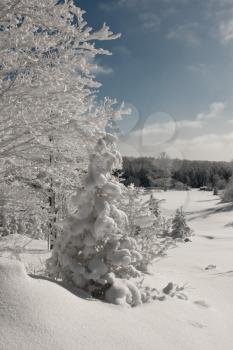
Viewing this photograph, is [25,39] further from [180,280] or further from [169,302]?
[180,280]

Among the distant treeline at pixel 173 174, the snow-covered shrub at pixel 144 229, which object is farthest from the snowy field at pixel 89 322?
the distant treeline at pixel 173 174

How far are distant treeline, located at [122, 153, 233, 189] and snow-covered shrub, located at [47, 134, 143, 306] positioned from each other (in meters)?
89.6

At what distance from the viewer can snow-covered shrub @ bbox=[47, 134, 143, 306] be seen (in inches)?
222

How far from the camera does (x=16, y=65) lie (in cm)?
575

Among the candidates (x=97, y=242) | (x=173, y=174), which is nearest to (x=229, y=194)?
→ (x=173, y=174)

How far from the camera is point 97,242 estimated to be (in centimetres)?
599

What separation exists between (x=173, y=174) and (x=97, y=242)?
102 m

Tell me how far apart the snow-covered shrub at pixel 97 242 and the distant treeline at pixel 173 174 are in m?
89.6

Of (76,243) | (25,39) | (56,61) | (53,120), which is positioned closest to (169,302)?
(76,243)

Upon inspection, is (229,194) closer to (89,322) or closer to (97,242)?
(97,242)

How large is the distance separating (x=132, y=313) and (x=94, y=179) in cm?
195

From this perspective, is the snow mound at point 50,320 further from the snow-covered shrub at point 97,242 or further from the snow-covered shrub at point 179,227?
the snow-covered shrub at point 179,227

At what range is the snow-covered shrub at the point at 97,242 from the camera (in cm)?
563

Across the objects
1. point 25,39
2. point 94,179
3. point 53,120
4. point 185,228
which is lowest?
point 185,228
